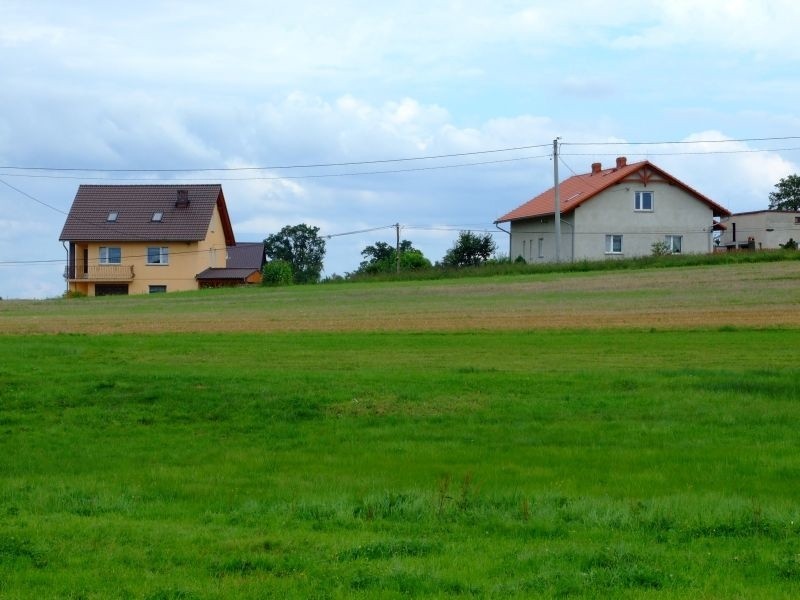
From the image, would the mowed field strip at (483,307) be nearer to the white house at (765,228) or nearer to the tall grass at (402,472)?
the tall grass at (402,472)

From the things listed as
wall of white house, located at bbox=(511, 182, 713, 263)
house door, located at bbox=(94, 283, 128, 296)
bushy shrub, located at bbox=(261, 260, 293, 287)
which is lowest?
house door, located at bbox=(94, 283, 128, 296)

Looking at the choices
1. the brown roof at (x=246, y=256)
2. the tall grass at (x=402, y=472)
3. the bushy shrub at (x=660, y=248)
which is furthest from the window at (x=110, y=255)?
the tall grass at (x=402, y=472)

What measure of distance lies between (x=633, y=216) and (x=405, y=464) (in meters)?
70.6

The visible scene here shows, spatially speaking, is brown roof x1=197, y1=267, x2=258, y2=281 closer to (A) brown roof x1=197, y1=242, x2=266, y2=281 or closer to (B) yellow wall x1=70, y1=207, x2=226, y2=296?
(A) brown roof x1=197, y1=242, x2=266, y2=281

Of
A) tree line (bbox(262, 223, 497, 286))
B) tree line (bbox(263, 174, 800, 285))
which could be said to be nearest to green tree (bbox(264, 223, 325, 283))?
tree line (bbox(263, 174, 800, 285))

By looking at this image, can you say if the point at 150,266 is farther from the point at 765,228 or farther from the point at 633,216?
the point at 765,228

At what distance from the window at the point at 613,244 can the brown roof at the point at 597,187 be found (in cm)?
366

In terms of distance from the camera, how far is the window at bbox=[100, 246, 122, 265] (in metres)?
87.4

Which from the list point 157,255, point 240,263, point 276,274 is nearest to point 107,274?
point 157,255

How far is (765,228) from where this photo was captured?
3878 inches

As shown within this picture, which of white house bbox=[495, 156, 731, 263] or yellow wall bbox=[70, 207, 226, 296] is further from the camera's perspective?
yellow wall bbox=[70, 207, 226, 296]

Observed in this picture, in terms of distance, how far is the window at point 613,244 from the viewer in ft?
269

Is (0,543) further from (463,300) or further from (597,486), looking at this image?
(463,300)

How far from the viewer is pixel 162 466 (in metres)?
14.2
